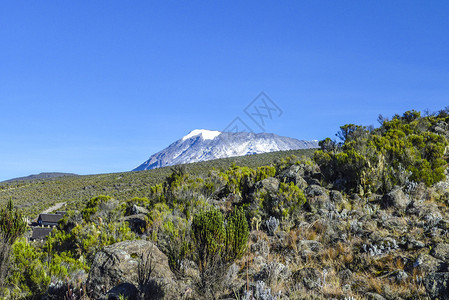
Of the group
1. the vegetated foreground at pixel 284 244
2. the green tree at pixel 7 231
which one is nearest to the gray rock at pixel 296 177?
the vegetated foreground at pixel 284 244

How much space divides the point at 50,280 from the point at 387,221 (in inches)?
320

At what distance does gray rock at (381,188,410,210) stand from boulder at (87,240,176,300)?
6.65m

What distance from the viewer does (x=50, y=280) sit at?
7016mm

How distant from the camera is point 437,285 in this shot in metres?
4.77

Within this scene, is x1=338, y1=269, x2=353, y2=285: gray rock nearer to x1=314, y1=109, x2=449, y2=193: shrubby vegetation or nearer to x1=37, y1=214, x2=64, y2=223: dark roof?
x1=314, y1=109, x2=449, y2=193: shrubby vegetation

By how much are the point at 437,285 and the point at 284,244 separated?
3628 millimetres

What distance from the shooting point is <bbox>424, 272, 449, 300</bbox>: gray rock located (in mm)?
4648

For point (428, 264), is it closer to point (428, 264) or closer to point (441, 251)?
point (428, 264)

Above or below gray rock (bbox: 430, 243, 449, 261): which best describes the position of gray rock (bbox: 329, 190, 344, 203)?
above

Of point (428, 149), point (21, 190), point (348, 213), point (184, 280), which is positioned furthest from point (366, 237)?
point (21, 190)

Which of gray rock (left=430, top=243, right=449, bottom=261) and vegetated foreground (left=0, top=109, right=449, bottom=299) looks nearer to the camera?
vegetated foreground (left=0, top=109, right=449, bottom=299)

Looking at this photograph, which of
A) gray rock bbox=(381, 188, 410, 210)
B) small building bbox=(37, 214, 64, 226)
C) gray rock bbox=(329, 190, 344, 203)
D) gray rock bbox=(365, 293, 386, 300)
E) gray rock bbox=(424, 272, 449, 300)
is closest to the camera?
gray rock bbox=(424, 272, 449, 300)

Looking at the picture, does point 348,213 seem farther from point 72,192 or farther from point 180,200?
point 72,192

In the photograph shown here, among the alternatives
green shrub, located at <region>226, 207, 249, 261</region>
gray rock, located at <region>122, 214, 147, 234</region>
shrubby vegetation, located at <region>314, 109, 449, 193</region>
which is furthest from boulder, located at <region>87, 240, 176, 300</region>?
shrubby vegetation, located at <region>314, 109, 449, 193</region>
